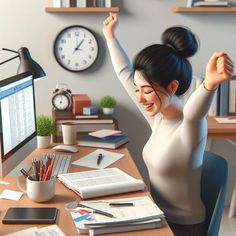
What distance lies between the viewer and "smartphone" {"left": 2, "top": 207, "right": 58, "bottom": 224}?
150cm

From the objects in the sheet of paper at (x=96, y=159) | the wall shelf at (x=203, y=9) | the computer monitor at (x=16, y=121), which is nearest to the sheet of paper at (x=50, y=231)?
the computer monitor at (x=16, y=121)

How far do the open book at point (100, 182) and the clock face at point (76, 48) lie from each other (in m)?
1.61

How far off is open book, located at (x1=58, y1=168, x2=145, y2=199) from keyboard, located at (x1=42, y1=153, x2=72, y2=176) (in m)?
0.11

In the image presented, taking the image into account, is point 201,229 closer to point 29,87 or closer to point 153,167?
point 153,167

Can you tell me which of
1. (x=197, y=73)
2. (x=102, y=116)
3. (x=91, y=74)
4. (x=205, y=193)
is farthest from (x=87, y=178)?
(x=197, y=73)

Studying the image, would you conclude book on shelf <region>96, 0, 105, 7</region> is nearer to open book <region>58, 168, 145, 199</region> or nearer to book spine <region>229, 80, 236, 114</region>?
book spine <region>229, 80, 236, 114</region>

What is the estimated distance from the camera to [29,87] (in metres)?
2.14

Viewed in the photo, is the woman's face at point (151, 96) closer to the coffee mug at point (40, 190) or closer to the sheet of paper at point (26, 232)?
the coffee mug at point (40, 190)

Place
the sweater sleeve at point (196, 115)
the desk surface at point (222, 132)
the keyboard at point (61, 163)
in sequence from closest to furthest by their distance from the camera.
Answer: the sweater sleeve at point (196, 115) < the keyboard at point (61, 163) < the desk surface at point (222, 132)

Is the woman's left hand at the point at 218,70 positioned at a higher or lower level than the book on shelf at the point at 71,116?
higher

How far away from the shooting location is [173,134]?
1829 mm

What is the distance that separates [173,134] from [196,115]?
0.22 metres

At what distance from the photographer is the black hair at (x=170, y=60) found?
178 cm

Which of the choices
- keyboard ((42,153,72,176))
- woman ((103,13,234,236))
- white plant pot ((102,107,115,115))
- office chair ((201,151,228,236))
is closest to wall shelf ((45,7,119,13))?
white plant pot ((102,107,115,115))
